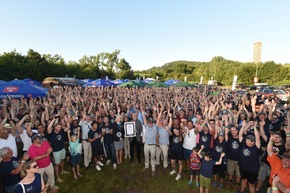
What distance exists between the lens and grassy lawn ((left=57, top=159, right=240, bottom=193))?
21.4 ft

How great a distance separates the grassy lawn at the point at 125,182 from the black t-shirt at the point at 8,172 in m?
2.45

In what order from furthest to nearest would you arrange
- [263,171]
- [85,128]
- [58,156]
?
[85,128] → [58,156] → [263,171]

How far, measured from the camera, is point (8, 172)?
414 cm

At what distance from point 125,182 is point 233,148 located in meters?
4.04

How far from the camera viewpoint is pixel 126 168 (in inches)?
303

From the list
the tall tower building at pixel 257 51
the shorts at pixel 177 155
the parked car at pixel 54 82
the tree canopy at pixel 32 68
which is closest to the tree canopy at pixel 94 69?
the tree canopy at pixel 32 68

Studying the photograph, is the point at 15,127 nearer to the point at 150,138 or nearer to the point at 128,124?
the point at 128,124

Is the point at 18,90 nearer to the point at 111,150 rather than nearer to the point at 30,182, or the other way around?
the point at 111,150

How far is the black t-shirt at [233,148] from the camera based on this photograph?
582cm

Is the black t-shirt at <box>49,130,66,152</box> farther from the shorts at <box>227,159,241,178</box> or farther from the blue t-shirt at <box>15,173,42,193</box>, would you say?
the shorts at <box>227,159,241,178</box>

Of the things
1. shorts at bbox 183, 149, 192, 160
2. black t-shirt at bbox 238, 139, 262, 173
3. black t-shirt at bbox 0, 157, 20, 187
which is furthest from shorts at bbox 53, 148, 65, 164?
black t-shirt at bbox 238, 139, 262, 173

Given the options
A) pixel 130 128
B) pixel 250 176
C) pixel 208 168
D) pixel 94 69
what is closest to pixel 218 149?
pixel 208 168

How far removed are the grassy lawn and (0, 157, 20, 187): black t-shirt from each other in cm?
245

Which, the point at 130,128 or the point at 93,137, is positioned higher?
the point at 130,128
